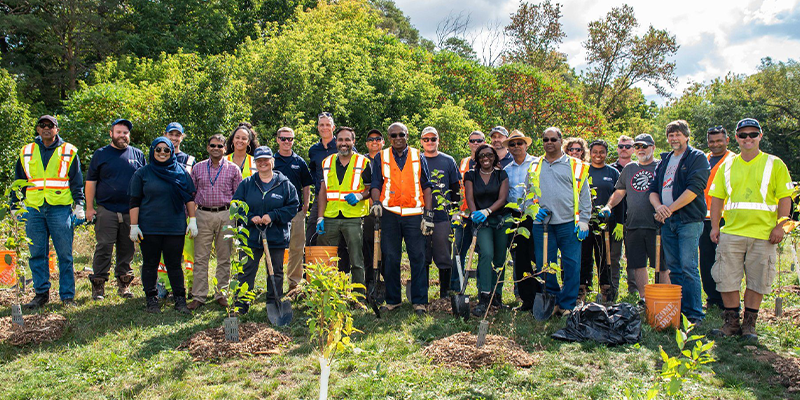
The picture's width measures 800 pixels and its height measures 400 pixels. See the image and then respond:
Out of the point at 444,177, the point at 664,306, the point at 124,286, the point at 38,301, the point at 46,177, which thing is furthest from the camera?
the point at 124,286

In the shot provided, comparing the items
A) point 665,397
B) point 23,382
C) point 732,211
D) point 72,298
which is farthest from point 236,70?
point 665,397

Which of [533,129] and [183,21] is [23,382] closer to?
[533,129]

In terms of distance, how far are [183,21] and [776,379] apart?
27836 millimetres

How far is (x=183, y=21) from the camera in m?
26.6

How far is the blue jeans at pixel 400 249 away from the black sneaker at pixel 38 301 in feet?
13.9

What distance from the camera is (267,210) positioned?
6375mm

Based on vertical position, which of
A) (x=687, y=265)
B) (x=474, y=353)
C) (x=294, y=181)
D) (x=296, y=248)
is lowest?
(x=474, y=353)

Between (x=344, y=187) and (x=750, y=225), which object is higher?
(x=344, y=187)

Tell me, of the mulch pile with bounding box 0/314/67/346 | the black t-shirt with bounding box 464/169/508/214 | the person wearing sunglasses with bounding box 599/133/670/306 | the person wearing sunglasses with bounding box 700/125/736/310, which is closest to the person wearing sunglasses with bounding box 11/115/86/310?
the mulch pile with bounding box 0/314/67/346

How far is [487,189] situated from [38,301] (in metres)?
5.61

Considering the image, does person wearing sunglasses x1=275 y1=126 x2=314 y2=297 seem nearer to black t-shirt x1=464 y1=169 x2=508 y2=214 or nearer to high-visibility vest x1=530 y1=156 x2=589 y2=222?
black t-shirt x1=464 y1=169 x2=508 y2=214

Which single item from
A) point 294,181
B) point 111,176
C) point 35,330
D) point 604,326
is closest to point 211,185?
point 294,181

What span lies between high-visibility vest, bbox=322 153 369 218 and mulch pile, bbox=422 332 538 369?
2387 millimetres

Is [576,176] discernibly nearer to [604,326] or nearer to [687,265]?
[687,265]
